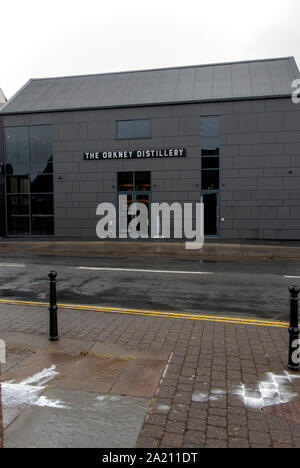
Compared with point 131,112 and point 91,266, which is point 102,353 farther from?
point 131,112

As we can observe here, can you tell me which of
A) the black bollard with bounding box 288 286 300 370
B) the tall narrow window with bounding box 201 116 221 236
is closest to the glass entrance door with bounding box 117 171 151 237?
the tall narrow window with bounding box 201 116 221 236

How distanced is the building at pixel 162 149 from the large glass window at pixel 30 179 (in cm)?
7

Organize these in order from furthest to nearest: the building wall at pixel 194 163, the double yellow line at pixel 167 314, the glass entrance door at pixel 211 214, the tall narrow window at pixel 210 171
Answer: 1. the glass entrance door at pixel 211 214
2. the tall narrow window at pixel 210 171
3. the building wall at pixel 194 163
4. the double yellow line at pixel 167 314

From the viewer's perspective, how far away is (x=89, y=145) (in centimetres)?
2194

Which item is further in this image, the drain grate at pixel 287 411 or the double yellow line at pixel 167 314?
the double yellow line at pixel 167 314

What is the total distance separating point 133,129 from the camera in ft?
70.6

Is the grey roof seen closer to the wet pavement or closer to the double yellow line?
the wet pavement

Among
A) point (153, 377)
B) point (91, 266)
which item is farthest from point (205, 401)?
point (91, 266)

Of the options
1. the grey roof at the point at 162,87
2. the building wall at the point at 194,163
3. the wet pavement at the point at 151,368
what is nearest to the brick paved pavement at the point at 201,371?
the wet pavement at the point at 151,368

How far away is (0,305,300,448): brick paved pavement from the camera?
310cm

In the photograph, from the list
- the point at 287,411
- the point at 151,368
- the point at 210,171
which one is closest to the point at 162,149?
the point at 210,171

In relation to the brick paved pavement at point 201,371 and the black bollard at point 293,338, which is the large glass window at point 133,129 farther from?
the black bollard at point 293,338

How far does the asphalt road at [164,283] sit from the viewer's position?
7432mm

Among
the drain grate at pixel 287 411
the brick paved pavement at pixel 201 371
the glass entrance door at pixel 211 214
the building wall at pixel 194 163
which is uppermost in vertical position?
the building wall at pixel 194 163
